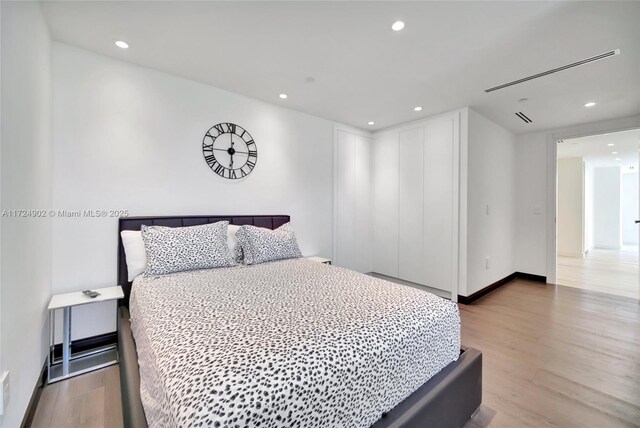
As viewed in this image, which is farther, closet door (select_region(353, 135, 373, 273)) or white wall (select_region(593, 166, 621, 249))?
white wall (select_region(593, 166, 621, 249))

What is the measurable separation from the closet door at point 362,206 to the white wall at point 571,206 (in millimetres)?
5443

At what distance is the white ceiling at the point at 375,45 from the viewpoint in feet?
5.74

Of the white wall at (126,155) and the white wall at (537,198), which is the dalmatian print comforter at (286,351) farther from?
the white wall at (537,198)

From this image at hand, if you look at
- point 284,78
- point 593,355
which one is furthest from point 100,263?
point 593,355

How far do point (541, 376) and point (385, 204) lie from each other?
2.81m

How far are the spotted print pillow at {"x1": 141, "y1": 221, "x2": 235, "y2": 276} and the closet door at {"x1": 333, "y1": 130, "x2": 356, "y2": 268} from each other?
1979 mm

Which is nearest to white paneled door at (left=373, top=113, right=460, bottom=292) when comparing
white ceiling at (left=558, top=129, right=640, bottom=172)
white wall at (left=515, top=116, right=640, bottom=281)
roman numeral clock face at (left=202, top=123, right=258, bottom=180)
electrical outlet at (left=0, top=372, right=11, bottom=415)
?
white wall at (left=515, top=116, right=640, bottom=281)

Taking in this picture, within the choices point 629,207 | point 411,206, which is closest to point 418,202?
point 411,206

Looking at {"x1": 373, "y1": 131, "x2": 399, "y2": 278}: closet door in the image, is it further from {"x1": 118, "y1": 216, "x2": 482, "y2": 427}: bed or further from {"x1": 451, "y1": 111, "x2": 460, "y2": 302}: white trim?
{"x1": 118, "y1": 216, "x2": 482, "y2": 427}: bed

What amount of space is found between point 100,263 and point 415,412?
258 cm

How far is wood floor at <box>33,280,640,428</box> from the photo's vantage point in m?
1.57

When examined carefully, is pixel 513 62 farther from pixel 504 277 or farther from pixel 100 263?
pixel 100 263

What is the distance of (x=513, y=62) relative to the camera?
2.32 metres

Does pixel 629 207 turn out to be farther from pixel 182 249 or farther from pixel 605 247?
pixel 182 249
